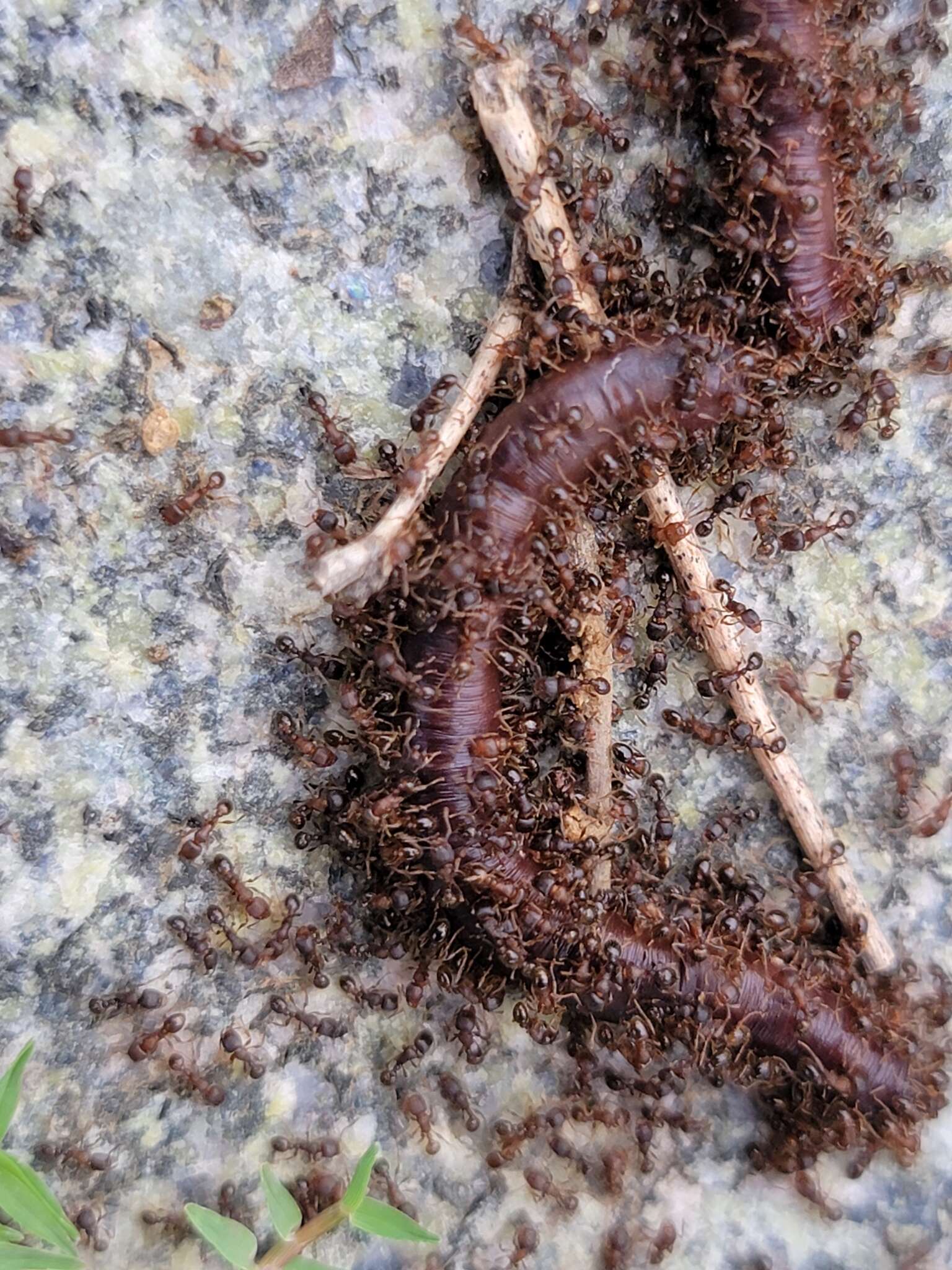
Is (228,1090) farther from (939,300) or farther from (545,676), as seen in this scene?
(939,300)

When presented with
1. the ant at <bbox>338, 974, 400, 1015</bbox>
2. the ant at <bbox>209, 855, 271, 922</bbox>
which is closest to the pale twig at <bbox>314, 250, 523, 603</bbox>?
the ant at <bbox>209, 855, 271, 922</bbox>

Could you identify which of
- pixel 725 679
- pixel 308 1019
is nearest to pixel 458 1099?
pixel 308 1019

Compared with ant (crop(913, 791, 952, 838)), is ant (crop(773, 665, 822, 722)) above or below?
above

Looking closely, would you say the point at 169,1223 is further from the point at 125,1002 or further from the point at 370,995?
the point at 370,995

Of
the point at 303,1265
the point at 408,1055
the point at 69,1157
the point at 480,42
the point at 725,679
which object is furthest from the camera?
the point at 725,679

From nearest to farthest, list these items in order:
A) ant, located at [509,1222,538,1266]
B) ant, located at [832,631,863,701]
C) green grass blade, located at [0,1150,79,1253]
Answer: green grass blade, located at [0,1150,79,1253] < ant, located at [509,1222,538,1266] < ant, located at [832,631,863,701]

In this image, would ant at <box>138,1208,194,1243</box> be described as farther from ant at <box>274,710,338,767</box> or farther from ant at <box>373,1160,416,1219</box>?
ant at <box>274,710,338,767</box>

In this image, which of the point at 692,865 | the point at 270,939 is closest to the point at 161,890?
the point at 270,939

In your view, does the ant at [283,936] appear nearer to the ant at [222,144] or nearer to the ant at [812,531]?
the ant at [812,531]
